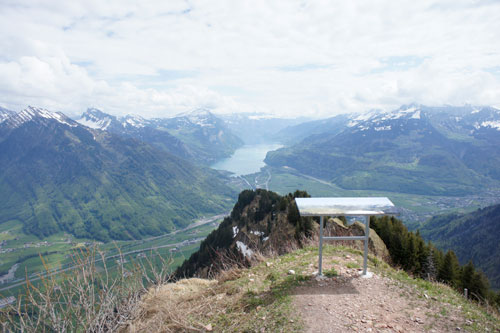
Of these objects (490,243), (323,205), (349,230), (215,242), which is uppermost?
(323,205)

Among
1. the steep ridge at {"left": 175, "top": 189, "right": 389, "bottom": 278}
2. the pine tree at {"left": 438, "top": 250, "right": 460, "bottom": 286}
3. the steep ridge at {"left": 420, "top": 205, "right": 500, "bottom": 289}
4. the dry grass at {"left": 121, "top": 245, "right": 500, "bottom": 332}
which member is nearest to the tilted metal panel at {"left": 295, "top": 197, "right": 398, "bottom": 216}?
the dry grass at {"left": 121, "top": 245, "right": 500, "bottom": 332}

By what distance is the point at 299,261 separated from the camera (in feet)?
44.8

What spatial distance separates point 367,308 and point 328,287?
1630 mm

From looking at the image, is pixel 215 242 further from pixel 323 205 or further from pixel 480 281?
pixel 323 205

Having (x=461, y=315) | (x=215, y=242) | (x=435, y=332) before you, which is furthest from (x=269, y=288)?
(x=215, y=242)

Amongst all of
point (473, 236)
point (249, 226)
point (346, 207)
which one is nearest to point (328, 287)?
point (346, 207)

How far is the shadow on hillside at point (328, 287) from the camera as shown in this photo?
1021 cm

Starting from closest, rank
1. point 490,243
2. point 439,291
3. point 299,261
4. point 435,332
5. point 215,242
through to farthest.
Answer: point 435,332 → point 439,291 → point 299,261 → point 215,242 → point 490,243

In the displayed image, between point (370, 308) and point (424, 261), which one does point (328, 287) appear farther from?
point (424, 261)

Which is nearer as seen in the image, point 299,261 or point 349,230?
point 299,261

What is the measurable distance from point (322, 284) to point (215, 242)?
Result: 162 feet

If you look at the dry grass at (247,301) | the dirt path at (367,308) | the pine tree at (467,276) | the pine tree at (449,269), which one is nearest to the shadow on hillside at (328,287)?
the dirt path at (367,308)

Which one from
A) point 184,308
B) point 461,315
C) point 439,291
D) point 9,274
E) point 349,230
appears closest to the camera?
point 461,315

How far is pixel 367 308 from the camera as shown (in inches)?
364
